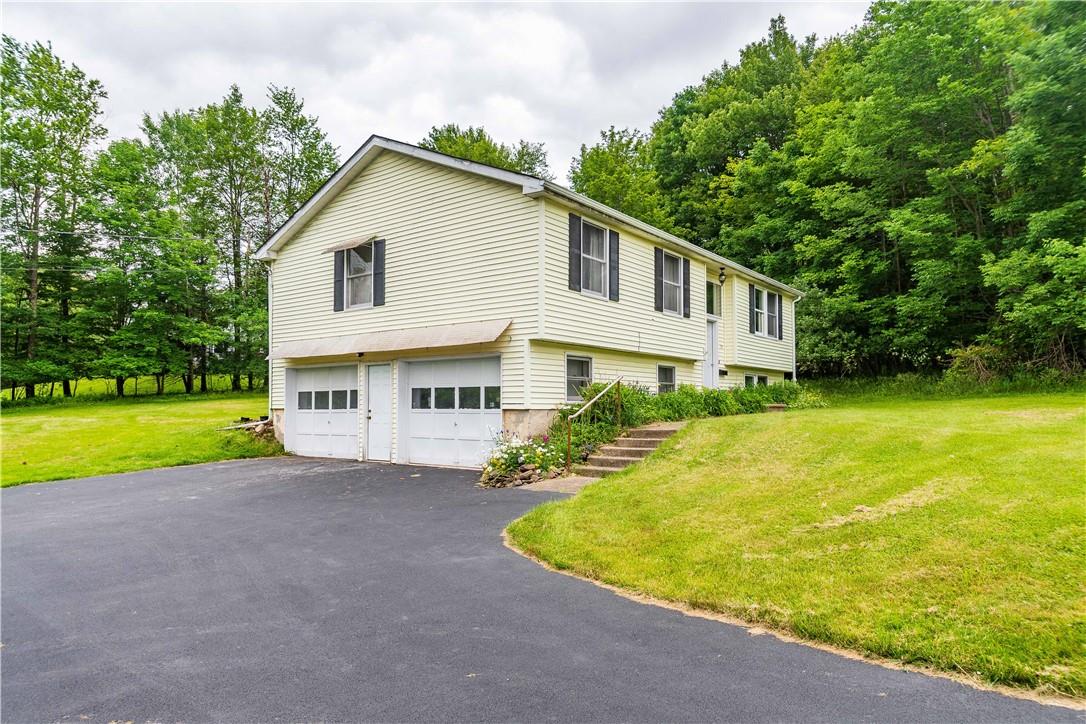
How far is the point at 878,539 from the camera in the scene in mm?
5168

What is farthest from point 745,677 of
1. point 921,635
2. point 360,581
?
point 360,581

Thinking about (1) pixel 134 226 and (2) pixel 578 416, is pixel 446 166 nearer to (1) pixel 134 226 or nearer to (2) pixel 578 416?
(2) pixel 578 416

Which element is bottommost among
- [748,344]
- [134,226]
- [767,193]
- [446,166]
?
[748,344]

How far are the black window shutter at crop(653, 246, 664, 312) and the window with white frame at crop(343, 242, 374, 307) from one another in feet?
23.0

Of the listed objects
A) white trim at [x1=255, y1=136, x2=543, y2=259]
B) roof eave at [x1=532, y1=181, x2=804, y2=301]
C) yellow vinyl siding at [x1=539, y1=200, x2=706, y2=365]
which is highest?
white trim at [x1=255, y1=136, x2=543, y2=259]

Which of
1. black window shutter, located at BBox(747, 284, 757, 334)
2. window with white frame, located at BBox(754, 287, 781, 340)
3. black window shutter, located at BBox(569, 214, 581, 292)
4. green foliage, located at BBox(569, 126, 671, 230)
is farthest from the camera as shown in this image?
green foliage, located at BBox(569, 126, 671, 230)

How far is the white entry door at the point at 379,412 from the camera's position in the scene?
13438 millimetres

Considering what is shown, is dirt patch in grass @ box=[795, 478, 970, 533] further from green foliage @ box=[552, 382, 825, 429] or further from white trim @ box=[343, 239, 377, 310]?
white trim @ box=[343, 239, 377, 310]

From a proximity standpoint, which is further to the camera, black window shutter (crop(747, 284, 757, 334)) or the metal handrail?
black window shutter (crop(747, 284, 757, 334))

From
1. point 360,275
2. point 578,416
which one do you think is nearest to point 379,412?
point 360,275

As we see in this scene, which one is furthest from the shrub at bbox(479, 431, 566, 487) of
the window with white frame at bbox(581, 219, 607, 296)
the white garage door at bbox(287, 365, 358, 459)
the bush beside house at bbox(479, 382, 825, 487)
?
the white garage door at bbox(287, 365, 358, 459)

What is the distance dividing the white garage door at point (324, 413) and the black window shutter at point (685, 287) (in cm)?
884

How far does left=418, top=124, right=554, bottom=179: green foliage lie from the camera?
1292 inches

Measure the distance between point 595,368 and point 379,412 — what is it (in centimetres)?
525
